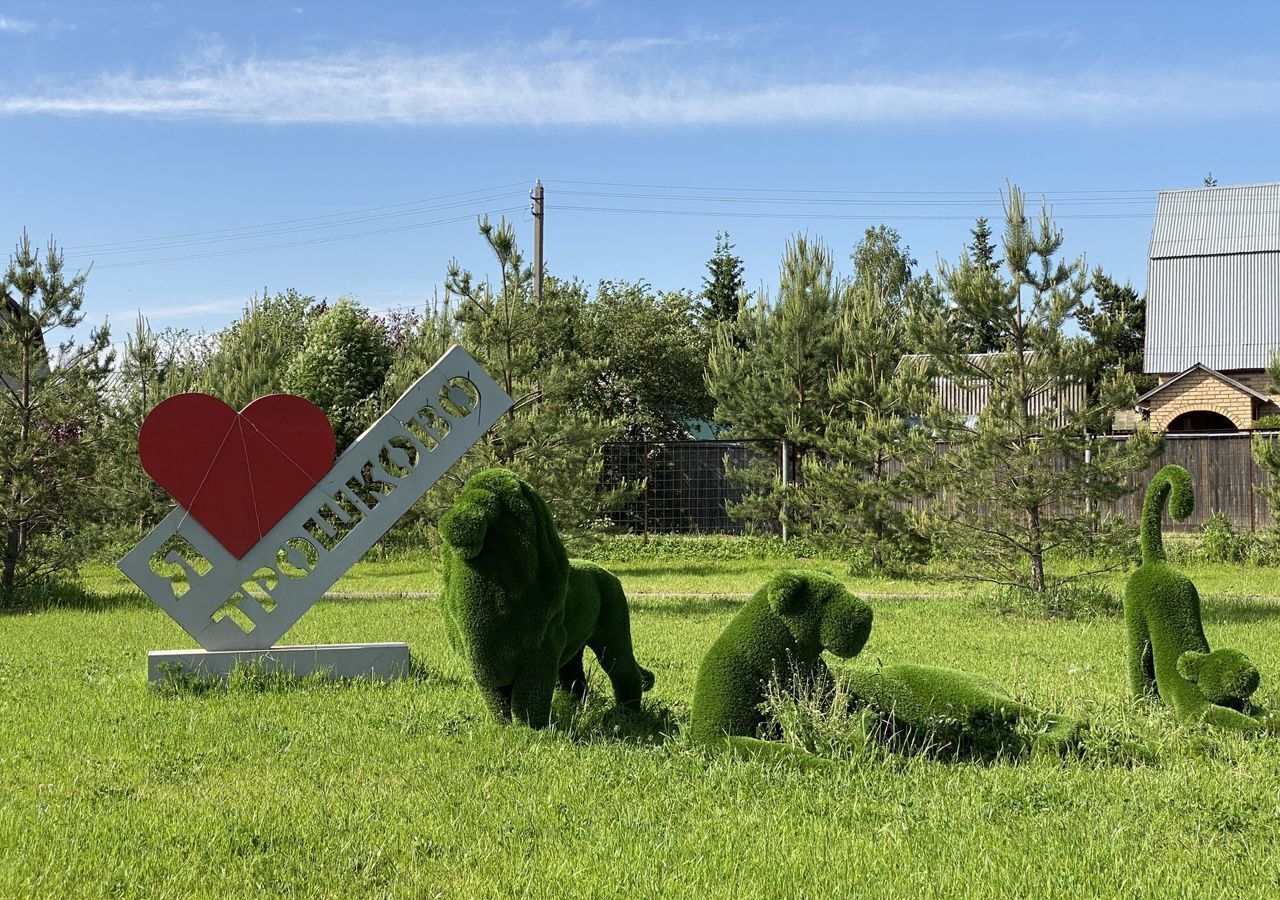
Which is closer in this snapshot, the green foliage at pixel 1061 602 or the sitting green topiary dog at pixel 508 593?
the sitting green topiary dog at pixel 508 593

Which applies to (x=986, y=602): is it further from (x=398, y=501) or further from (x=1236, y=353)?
(x=1236, y=353)

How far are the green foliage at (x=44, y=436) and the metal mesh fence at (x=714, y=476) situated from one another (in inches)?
369

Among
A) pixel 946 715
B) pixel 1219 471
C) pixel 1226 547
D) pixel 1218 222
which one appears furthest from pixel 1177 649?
pixel 1218 222

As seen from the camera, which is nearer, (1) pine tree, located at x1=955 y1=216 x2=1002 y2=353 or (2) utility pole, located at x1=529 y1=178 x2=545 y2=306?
(1) pine tree, located at x1=955 y1=216 x2=1002 y2=353

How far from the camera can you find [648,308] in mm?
30547

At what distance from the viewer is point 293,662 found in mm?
7996

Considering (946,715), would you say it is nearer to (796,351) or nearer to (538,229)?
(796,351)

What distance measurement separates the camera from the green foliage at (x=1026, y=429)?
11.8 meters

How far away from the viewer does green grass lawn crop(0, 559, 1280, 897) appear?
4148 millimetres

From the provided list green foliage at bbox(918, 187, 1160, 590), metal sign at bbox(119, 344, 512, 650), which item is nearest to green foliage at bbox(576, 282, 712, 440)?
green foliage at bbox(918, 187, 1160, 590)

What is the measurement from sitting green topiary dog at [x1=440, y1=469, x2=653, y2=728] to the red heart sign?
234 centimetres

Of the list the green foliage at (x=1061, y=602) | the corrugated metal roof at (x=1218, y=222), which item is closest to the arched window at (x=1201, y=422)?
the corrugated metal roof at (x=1218, y=222)

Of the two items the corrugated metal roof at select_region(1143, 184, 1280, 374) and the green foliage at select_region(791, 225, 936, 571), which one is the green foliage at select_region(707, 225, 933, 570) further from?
the corrugated metal roof at select_region(1143, 184, 1280, 374)

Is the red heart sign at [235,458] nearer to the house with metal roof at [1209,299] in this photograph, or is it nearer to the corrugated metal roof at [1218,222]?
the house with metal roof at [1209,299]
